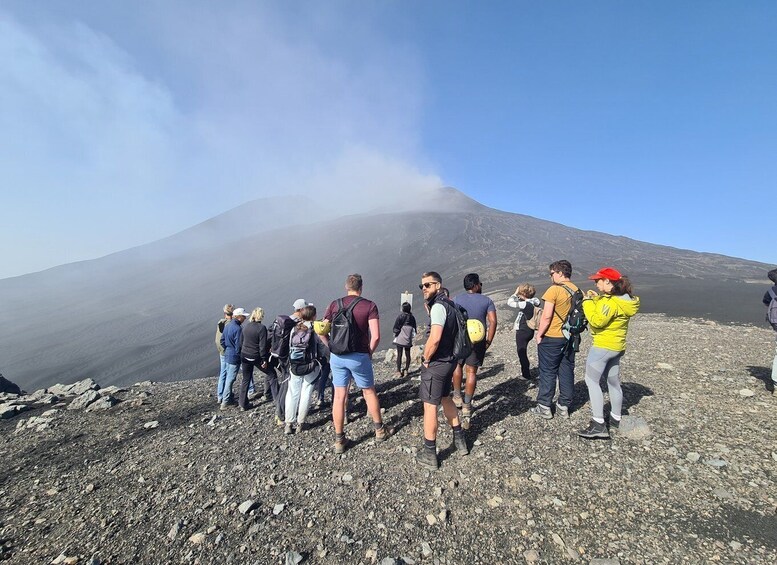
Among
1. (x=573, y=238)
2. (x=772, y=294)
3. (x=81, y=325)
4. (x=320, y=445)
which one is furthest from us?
(x=573, y=238)

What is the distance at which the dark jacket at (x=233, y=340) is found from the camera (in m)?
6.53

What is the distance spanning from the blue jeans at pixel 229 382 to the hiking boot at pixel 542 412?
559 centimetres

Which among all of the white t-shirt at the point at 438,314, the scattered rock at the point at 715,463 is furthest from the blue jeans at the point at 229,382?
the scattered rock at the point at 715,463

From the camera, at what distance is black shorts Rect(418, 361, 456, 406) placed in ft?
12.1

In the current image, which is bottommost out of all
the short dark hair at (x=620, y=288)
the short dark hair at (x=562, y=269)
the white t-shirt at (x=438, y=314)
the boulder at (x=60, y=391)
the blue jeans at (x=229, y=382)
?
the boulder at (x=60, y=391)

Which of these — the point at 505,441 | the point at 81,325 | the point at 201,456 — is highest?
the point at 505,441

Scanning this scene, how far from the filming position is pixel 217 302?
159ft

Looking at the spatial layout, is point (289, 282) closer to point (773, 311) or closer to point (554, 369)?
point (554, 369)

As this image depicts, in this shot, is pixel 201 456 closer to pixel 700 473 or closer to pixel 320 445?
pixel 320 445

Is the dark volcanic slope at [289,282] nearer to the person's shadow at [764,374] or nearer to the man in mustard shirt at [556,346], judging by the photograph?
the person's shadow at [764,374]

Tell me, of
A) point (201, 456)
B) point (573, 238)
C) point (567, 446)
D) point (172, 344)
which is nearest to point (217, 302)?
point (172, 344)

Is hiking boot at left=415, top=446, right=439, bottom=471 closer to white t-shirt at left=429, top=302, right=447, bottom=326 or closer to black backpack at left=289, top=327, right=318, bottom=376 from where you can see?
white t-shirt at left=429, top=302, right=447, bottom=326

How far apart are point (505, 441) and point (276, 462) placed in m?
3.02

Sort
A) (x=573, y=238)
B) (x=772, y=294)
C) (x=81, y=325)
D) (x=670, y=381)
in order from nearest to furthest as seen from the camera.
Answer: (x=772, y=294) → (x=670, y=381) → (x=81, y=325) → (x=573, y=238)
